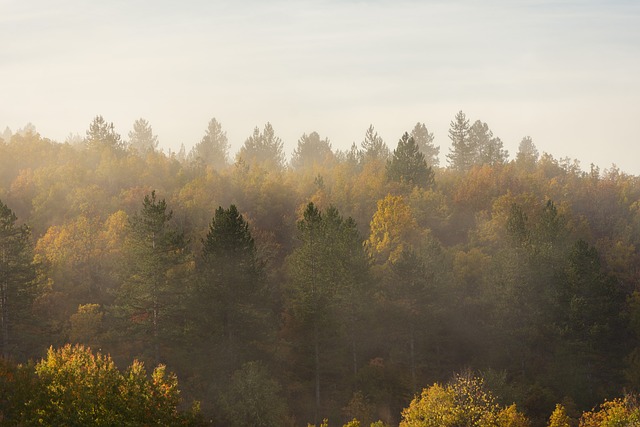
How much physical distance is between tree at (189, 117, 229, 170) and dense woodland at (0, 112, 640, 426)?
5043 centimetres

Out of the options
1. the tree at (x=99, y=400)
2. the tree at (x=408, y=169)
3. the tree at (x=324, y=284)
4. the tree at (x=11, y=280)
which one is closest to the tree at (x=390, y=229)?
the tree at (x=408, y=169)

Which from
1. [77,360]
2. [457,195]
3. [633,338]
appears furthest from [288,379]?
[457,195]

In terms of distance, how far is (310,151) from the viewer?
161 meters

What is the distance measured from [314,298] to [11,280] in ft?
83.9

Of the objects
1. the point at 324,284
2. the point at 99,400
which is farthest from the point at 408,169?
the point at 99,400

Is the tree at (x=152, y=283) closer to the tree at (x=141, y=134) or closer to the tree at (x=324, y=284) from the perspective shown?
the tree at (x=324, y=284)

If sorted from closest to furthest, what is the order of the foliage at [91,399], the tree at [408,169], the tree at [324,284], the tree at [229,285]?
the foliage at [91,399]
the tree at [229,285]
the tree at [324,284]
the tree at [408,169]

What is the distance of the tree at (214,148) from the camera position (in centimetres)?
15250

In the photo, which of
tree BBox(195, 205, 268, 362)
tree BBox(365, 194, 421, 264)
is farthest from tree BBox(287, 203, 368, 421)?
tree BBox(365, 194, 421, 264)

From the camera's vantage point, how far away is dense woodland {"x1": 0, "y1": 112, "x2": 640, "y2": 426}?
52.9 metres

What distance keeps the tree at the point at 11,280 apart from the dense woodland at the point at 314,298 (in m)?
0.17

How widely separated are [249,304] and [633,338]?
139ft

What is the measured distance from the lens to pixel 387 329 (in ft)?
218

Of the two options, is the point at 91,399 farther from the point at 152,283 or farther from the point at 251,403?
the point at 152,283
